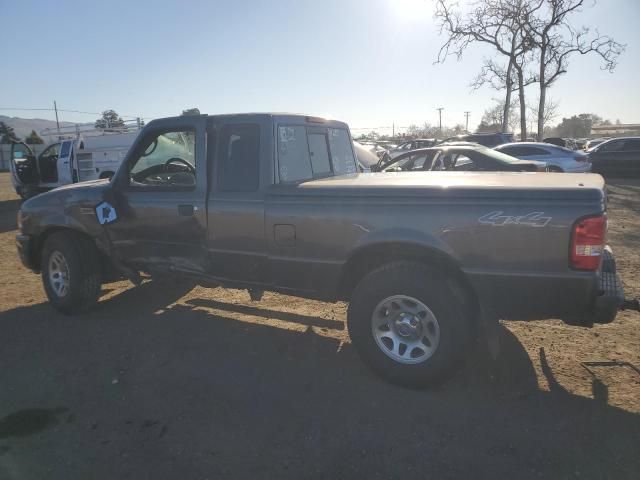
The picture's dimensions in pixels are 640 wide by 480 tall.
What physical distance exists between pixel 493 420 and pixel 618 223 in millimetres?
7873

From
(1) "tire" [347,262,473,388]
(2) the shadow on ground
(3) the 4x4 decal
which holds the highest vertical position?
(3) the 4x4 decal

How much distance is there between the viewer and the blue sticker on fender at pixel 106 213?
15.0ft

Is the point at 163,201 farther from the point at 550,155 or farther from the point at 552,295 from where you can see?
the point at 550,155

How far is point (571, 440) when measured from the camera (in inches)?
109

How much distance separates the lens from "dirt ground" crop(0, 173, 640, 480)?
8.64ft

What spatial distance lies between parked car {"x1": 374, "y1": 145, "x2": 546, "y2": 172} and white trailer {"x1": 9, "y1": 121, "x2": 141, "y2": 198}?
24.4 feet

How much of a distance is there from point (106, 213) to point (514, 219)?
145 inches

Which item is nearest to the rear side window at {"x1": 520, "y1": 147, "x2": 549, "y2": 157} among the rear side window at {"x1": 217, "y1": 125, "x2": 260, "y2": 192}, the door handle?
the rear side window at {"x1": 217, "y1": 125, "x2": 260, "y2": 192}

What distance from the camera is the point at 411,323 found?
3.34 m

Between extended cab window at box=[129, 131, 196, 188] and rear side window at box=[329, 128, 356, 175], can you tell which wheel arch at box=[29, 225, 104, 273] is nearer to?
extended cab window at box=[129, 131, 196, 188]

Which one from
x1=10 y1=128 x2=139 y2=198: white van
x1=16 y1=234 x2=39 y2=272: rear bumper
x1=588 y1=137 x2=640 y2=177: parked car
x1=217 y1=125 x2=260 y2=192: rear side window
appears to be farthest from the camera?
x1=588 y1=137 x2=640 y2=177: parked car

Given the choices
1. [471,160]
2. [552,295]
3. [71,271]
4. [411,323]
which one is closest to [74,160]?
[71,271]

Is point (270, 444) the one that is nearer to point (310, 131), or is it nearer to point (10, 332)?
point (310, 131)

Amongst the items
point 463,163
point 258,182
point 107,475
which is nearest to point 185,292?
point 258,182
